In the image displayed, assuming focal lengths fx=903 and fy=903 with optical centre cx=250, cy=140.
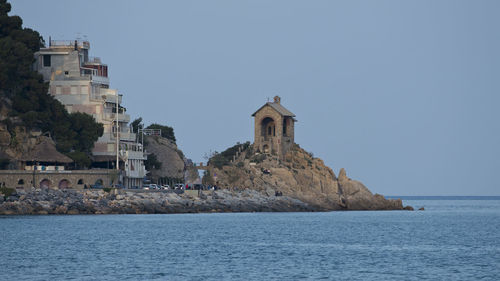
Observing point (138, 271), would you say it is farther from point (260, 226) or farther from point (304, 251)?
point (260, 226)

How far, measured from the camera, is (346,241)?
6456 centimetres

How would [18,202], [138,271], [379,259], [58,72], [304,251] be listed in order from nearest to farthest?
[138,271]
[379,259]
[304,251]
[18,202]
[58,72]

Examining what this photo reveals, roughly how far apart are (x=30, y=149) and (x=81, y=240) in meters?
37.4

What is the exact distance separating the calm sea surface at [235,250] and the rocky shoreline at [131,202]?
3.32 meters

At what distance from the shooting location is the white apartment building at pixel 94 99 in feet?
340

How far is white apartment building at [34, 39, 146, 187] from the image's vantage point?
103738 millimetres

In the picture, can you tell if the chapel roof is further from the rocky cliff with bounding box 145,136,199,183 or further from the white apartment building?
the white apartment building

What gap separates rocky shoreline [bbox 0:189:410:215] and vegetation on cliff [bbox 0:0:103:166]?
28.6 feet

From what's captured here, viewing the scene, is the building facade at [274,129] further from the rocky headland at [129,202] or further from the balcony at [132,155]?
the balcony at [132,155]

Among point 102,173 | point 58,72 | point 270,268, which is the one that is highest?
point 58,72

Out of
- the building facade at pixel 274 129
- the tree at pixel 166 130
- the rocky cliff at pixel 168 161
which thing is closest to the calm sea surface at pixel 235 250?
the rocky cliff at pixel 168 161

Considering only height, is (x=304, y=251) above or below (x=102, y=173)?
below

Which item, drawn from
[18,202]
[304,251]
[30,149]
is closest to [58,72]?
[30,149]

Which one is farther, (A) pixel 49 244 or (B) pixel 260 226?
(B) pixel 260 226
